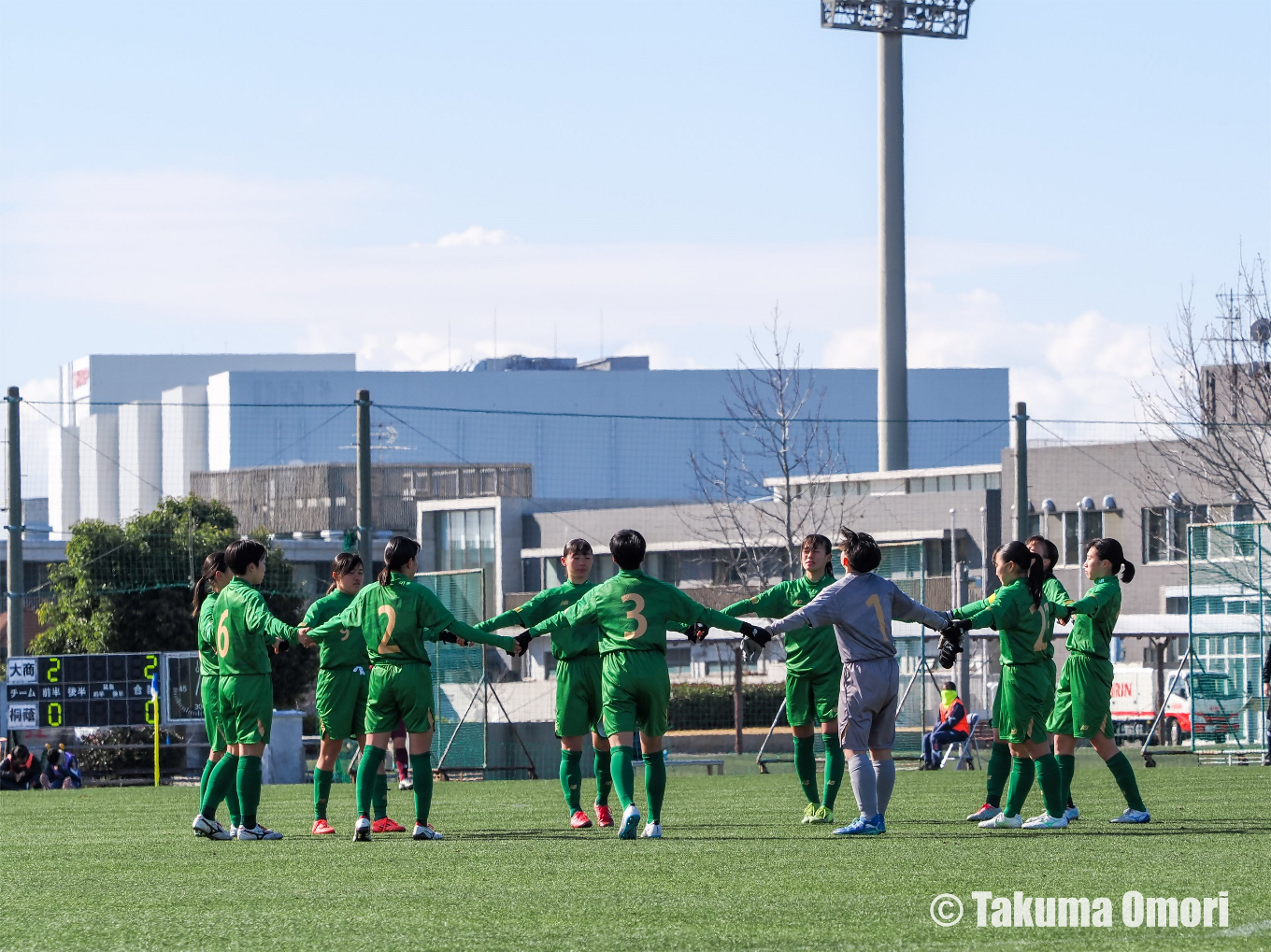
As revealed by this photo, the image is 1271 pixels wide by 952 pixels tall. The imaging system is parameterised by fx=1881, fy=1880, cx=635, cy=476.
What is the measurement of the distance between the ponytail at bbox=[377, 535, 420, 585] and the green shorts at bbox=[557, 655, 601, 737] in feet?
4.66

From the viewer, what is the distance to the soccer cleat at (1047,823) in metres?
11.2

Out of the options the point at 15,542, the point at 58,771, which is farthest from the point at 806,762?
the point at 58,771

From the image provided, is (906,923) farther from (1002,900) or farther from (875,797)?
(875,797)

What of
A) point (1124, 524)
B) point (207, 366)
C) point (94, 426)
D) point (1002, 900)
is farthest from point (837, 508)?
point (207, 366)

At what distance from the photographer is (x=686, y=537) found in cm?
7106

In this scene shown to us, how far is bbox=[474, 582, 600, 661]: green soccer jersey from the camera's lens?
1182cm

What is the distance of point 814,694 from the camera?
12.3 metres

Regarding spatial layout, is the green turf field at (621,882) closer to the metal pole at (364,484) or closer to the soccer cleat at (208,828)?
the soccer cleat at (208,828)

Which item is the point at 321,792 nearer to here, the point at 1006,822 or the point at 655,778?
the point at 655,778

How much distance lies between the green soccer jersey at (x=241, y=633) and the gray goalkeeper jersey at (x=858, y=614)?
9.65ft

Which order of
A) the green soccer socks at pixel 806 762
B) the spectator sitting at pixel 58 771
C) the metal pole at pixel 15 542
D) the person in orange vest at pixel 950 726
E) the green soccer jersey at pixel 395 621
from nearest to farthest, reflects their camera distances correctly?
the green soccer jersey at pixel 395 621, the green soccer socks at pixel 806 762, the person in orange vest at pixel 950 726, the metal pole at pixel 15 542, the spectator sitting at pixel 58 771

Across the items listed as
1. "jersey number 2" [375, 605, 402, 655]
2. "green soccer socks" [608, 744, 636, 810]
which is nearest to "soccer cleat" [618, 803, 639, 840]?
"green soccer socks" [608, 744, 636, 810]

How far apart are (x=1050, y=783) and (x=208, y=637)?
5.10 metres

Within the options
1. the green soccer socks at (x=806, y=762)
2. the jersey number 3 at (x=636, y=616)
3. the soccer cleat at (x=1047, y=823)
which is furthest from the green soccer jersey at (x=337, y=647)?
the soccer cleat at (x=1047, y=823)
